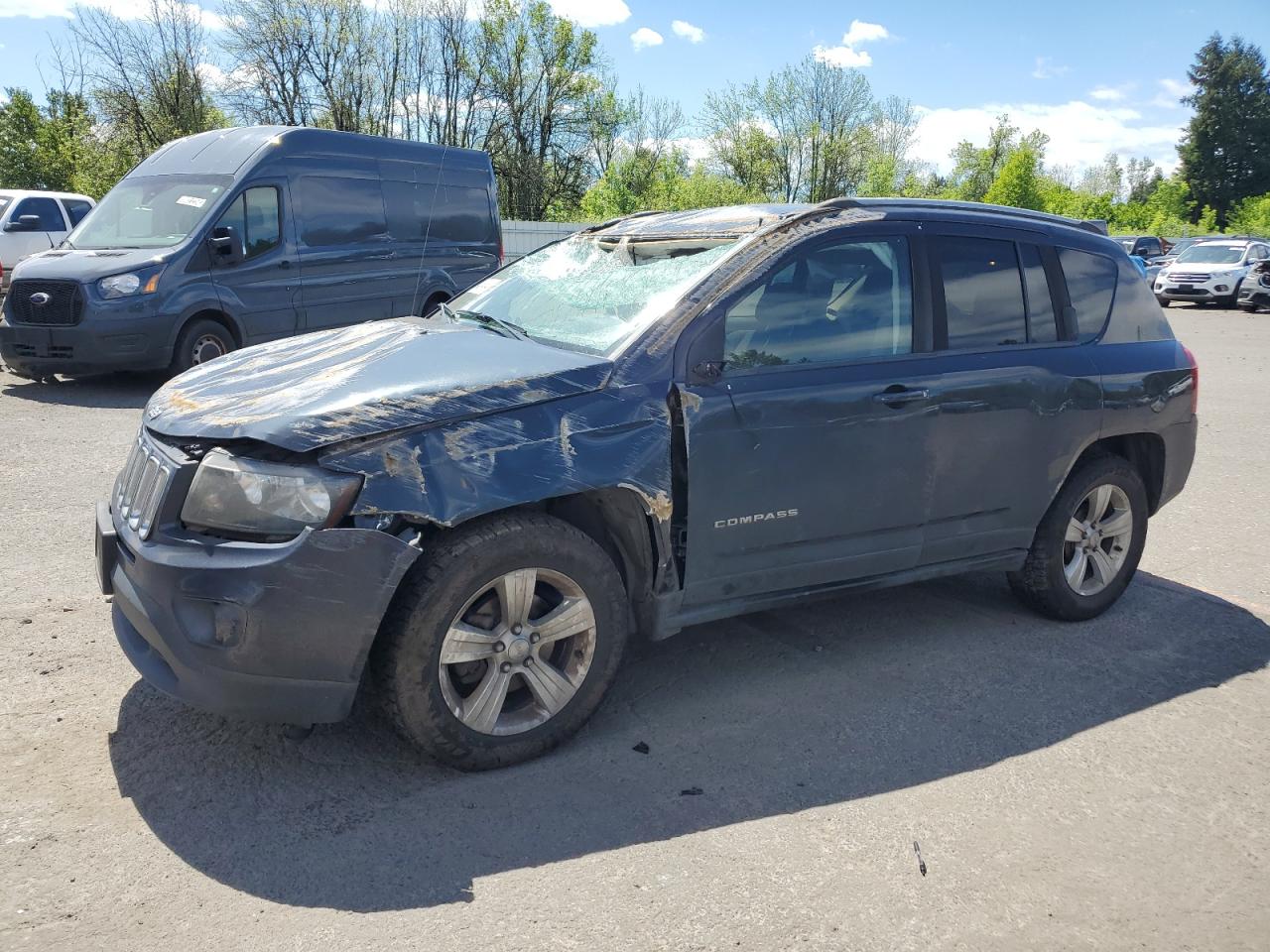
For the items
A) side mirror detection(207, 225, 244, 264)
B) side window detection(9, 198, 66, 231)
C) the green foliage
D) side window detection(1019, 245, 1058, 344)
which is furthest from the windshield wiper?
the green foliage

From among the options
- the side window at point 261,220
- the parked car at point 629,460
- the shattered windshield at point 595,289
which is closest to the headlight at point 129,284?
the side window at point 261,220

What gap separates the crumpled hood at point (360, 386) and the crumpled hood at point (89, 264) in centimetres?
692

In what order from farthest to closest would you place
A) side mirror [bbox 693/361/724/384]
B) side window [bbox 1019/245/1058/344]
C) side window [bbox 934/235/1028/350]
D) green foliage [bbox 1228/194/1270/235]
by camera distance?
green foliage [bbox 1228/194/1270/235] < side window [bbox 1019/245/1058/344] < side window [bbox 934/235/1028/350] < side mirror [bbox 693/361/724/384]

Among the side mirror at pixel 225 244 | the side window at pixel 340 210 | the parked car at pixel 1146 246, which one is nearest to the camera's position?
the side mirror at pixel 225 244

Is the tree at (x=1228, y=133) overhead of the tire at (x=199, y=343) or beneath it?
overhead

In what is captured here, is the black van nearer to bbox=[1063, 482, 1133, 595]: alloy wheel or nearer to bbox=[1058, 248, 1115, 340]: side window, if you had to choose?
bbox=[1058, 248, 1115, 340]: side window

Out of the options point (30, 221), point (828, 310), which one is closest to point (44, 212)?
point (30, 221)

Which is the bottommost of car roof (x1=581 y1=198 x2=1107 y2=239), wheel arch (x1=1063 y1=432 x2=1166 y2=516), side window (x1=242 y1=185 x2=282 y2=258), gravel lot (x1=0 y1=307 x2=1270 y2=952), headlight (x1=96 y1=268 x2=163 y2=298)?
gravel lot (x1=0 y1=307 x2=1270 y2=952)

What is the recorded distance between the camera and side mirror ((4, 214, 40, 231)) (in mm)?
16045

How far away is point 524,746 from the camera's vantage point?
3.42 meters

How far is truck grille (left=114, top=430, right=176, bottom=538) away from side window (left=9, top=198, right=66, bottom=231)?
50.2 ft

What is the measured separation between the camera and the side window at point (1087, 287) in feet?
15.8

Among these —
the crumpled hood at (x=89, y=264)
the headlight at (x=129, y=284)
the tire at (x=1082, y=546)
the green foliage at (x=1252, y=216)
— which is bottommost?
the tire at (x=1082, y=546)

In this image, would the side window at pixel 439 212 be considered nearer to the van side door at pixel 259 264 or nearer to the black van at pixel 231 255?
the black van at pixel 231 255
